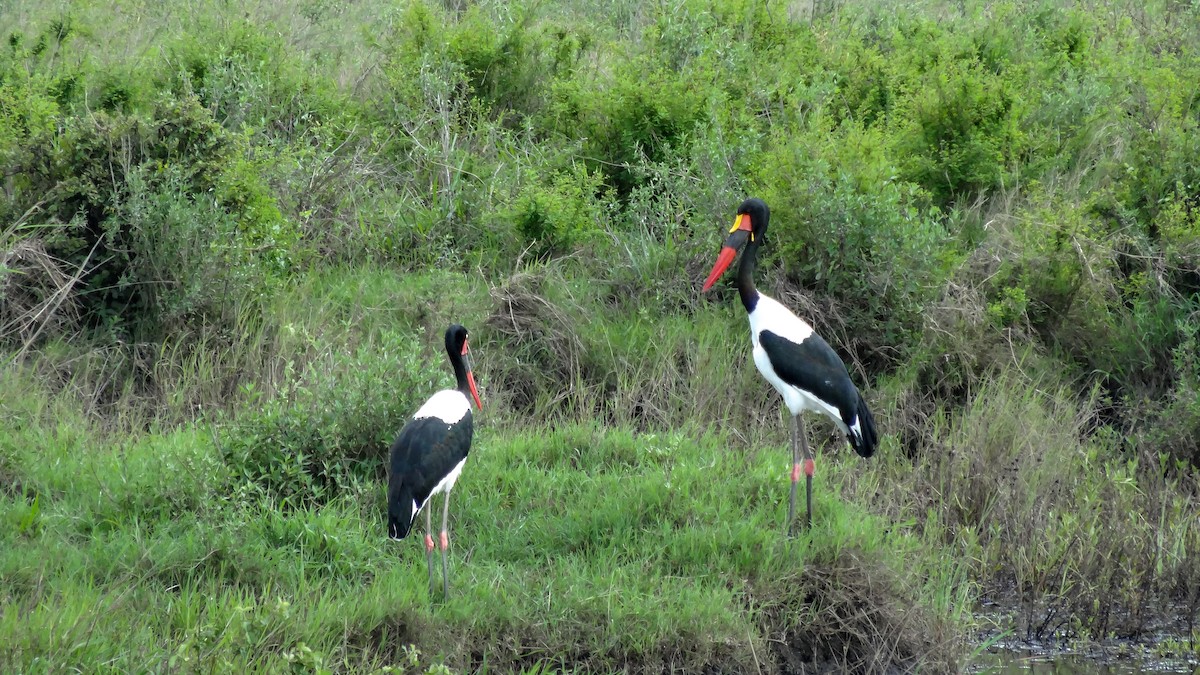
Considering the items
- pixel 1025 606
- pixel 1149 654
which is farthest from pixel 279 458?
pixel 1149 654

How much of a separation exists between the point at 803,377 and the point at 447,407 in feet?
4.65

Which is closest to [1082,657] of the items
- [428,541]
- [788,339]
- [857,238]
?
[788,339]

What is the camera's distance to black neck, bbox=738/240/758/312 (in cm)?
596

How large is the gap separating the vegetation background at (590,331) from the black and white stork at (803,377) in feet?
0.78

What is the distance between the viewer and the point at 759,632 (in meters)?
5.03

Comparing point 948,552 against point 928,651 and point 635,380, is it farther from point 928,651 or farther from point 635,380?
point 635,380

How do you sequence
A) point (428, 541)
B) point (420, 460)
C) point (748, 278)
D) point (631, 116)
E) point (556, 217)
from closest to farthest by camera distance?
point (420, 460) < point (428, 541) < point (748, 278) < point (556, 217) < point (631, 116)

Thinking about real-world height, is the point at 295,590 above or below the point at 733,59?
below

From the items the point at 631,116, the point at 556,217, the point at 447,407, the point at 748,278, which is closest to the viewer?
the point at 447,407

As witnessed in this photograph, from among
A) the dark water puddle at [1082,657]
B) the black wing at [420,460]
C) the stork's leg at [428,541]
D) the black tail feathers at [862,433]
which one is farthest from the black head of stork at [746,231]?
the dark water puddle at [1082,657]

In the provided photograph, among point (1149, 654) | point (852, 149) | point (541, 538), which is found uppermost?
point (852, 149)

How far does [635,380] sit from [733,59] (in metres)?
Result: 2.69

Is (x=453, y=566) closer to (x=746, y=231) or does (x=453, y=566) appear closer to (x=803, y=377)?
(x=803, y=377)

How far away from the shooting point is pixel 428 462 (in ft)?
16.1
